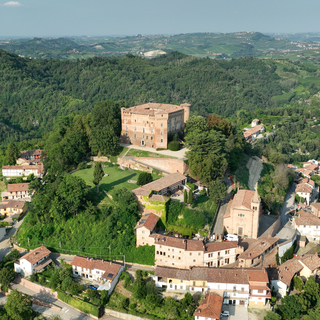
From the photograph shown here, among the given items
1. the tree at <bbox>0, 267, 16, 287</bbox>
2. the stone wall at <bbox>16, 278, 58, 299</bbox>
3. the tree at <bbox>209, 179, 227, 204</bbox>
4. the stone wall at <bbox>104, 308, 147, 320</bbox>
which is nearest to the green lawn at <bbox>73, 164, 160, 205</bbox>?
the tree at <bbox>209, 179, 227, 204</bbox>

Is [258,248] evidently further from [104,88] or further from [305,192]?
[104,88]

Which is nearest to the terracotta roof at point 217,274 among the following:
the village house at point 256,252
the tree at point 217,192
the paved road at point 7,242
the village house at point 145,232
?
the village house at point 256,252

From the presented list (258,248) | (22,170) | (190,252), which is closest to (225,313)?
(190,252)

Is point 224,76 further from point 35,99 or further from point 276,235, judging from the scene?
point 276,235

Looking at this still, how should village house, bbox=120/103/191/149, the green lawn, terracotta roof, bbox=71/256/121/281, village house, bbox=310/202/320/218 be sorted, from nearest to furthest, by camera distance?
terracotta roof, bbox=71/256/121/281 → the green lawn → village house, bbox=310/202/320/218 → village house, bbox=120/103/191/149

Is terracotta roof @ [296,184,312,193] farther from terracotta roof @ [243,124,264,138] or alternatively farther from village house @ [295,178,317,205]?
terracotta roof @ [243,124,264,138]

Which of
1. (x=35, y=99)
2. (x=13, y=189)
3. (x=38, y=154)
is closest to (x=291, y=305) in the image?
(x=13, y=189)

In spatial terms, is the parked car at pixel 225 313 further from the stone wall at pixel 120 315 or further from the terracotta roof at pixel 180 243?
the stone wall at pixel 120 315
